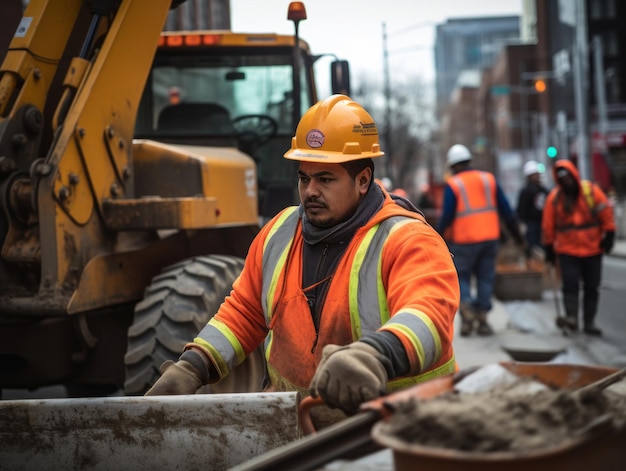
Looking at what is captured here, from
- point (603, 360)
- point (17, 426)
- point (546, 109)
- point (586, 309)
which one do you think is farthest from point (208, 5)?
point (546, 109)

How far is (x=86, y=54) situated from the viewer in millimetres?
5688

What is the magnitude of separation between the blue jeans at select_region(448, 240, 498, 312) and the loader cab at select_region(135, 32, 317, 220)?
3.61 m

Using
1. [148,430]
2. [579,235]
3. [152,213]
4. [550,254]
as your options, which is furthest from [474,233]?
[148,430]

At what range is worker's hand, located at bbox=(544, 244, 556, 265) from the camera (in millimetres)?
11695

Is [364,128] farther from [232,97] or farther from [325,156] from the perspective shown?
[232,97]

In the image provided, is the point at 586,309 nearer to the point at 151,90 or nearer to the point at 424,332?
the point at 151,90

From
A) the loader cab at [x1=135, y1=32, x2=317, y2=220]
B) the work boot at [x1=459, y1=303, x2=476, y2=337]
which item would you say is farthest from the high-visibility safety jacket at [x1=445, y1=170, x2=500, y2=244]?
the loader cab at [x1=135, y1=32, x2=317, y2=220]

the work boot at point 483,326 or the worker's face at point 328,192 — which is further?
the work boot at point 483,326

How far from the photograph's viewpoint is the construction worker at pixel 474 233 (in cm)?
1078

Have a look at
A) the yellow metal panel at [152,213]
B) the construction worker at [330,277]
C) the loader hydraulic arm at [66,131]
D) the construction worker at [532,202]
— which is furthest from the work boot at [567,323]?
the construction worker at [330,277]

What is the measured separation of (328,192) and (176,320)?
207cm

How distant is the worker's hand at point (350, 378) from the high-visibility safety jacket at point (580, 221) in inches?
338

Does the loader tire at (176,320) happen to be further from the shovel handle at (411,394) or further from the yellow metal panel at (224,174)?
the shovel handle at (411,394)

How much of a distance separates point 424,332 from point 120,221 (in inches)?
117
